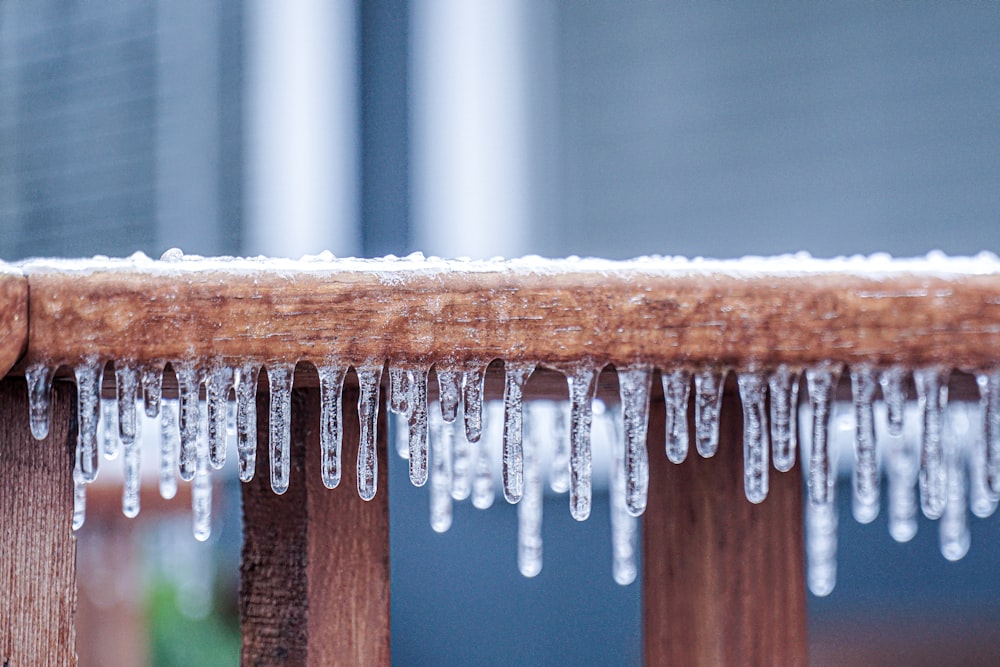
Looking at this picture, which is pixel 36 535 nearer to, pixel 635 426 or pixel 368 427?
pixel 368 427

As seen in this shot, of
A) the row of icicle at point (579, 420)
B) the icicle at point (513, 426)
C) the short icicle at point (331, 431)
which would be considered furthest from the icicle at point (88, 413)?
the icicle at point (513, 426)

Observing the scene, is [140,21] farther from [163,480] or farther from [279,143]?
[163,480]

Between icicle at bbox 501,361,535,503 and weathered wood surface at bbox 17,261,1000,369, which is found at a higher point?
weathered wood surface at bbox 17,261,1000,369

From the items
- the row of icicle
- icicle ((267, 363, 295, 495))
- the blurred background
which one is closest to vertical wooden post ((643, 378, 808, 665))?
the row of icicle

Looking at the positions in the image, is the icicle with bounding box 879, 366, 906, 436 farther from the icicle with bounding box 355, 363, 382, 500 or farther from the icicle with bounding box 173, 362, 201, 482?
the icicle with bounding box 173, 362, 201, 482

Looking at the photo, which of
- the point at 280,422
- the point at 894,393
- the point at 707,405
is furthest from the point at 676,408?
the point at 280,422

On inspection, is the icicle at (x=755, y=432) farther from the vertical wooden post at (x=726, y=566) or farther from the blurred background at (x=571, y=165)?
the blurred background at (x=571, y=165)
